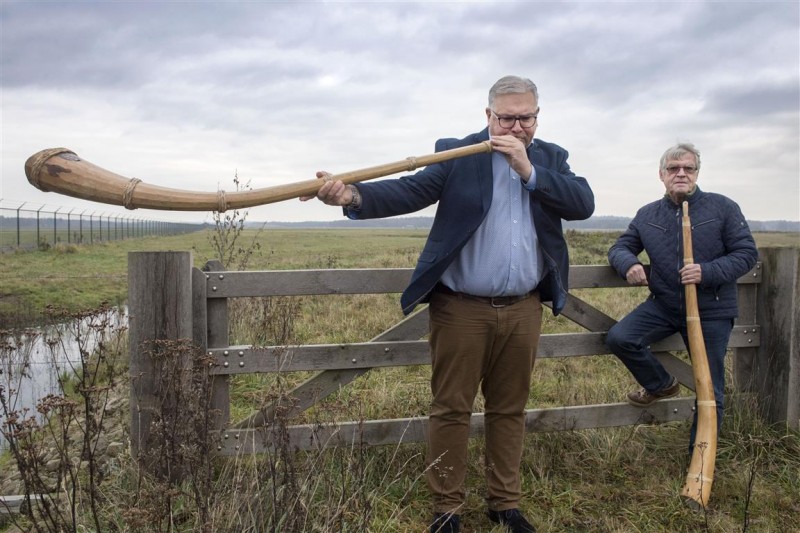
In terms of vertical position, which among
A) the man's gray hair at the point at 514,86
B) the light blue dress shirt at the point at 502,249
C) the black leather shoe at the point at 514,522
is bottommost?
the black leather shoe at the point at 514,522

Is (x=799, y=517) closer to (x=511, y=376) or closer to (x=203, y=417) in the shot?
(x=511, y=376)

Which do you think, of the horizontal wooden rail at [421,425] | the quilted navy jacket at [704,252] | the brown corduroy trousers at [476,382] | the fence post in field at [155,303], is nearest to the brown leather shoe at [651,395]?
the horizontal wooden rail at [421,425]

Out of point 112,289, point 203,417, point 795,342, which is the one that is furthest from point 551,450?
point 112,289

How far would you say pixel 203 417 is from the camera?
3148 mm

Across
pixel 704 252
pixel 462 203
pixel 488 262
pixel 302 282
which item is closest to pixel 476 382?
pixel 488 262

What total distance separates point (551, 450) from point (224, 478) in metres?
2.19

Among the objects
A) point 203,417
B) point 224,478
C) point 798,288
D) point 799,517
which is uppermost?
point 798,288

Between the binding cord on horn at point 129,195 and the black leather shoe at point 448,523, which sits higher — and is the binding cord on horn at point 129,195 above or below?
above

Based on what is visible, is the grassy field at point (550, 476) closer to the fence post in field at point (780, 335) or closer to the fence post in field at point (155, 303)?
the fence post in field at point (780, 335)

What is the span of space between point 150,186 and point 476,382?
190cm

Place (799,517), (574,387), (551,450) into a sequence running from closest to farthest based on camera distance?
(799,517) → (551,450) → (574,387)

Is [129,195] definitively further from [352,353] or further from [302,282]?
[352,353]

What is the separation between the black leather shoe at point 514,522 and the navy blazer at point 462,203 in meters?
1.14

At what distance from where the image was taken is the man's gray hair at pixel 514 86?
327 centimetres
